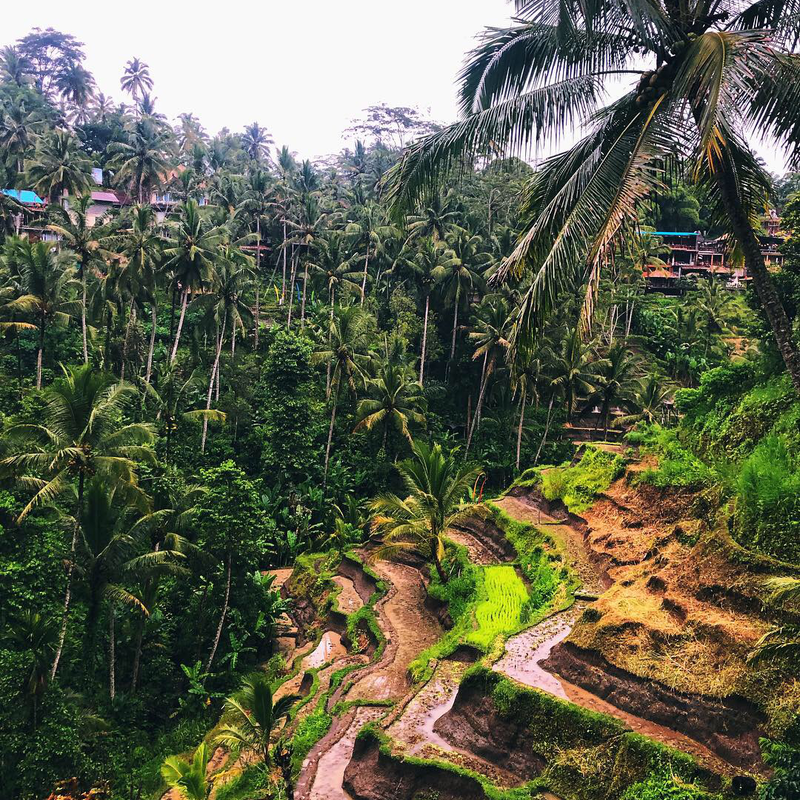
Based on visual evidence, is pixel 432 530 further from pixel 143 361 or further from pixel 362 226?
pixel 362 226

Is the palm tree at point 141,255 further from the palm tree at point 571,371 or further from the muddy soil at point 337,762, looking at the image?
the muddy soil at point 337,762

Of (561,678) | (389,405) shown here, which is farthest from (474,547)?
(561,678)

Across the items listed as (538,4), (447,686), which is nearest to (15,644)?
(447,686)

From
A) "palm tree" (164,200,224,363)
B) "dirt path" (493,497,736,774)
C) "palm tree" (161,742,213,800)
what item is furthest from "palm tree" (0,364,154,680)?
"palm tree" (164,200,224,363)

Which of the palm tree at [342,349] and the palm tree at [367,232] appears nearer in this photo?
the palm tree at [342,349]

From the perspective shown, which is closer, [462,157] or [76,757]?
[462,157]

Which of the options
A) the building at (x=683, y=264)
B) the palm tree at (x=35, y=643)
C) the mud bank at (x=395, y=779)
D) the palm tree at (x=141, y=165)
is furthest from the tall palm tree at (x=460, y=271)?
the mud bank at (x=395, y=779)

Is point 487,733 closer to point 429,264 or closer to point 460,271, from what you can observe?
point 460,271
